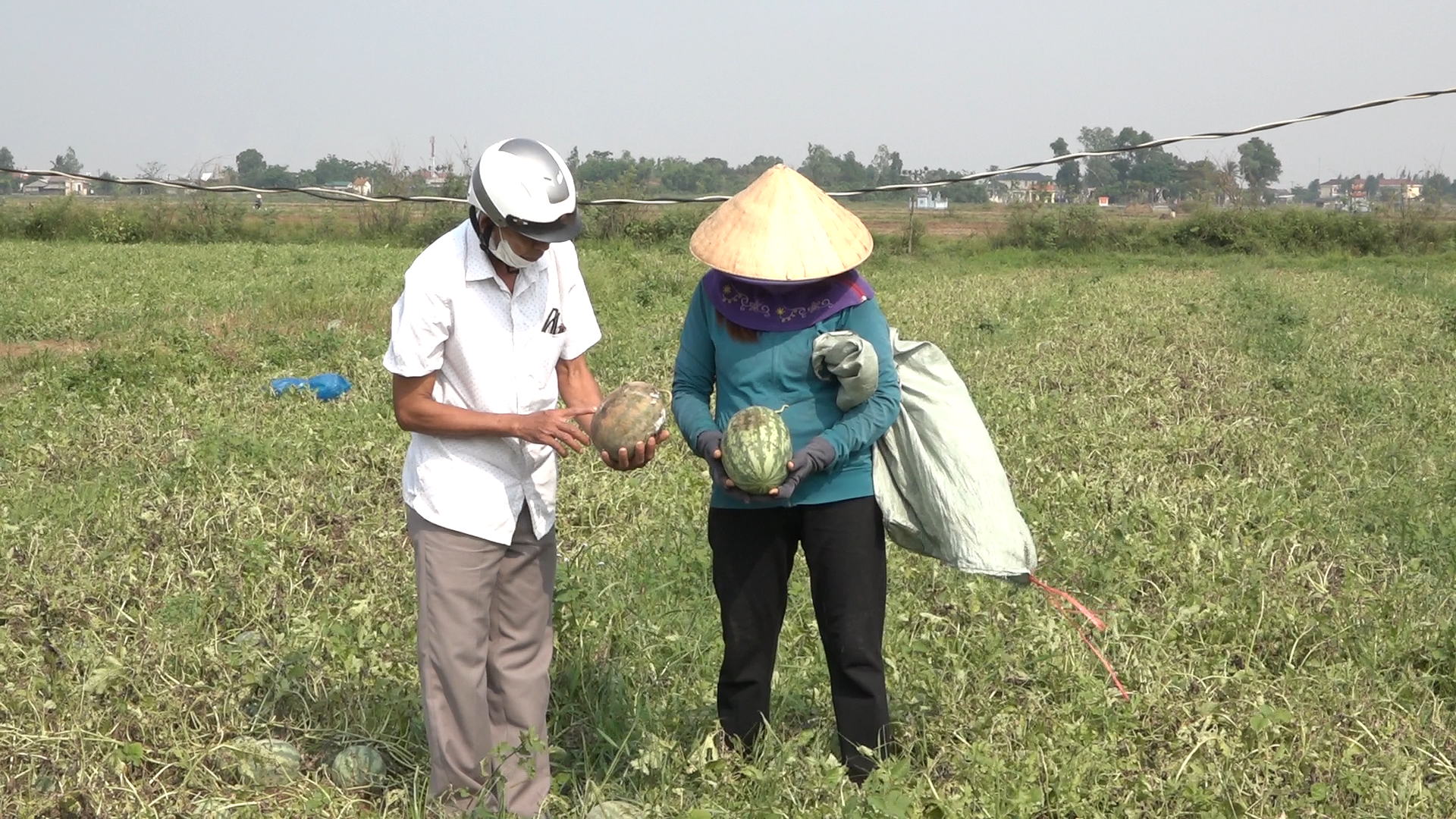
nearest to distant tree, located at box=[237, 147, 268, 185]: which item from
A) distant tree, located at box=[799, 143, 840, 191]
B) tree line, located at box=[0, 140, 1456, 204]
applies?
tree line, located at box=[0, 140, 1456, 204]

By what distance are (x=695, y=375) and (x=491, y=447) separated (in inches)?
26.0

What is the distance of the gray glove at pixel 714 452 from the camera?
3635mm

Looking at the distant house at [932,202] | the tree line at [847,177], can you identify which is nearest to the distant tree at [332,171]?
the tree line at [847,177]

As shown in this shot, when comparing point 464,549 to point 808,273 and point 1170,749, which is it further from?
point 1170,749

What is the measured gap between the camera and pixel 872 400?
3.74 meters

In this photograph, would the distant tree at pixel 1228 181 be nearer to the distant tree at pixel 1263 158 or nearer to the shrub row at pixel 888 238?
the shrub row at pixel 888 238

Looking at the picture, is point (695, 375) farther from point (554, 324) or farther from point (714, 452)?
point (554, 324)

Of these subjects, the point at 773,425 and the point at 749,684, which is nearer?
the point at 773,425

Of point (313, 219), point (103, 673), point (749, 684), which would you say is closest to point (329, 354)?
point (103, 673)

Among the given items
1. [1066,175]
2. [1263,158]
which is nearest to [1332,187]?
[1263,158]

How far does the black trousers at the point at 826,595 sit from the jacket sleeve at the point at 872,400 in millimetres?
217

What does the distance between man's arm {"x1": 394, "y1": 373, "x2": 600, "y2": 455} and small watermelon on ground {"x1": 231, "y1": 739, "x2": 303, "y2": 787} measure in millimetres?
1267

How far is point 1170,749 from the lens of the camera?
13.9ft

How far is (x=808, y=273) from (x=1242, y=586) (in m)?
2.97
